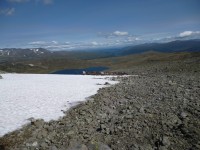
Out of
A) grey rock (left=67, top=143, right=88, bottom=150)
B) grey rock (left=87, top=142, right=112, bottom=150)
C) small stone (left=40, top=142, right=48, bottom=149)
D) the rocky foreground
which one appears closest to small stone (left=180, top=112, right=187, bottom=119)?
the rocky foreground

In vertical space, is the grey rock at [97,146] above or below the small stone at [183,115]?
below

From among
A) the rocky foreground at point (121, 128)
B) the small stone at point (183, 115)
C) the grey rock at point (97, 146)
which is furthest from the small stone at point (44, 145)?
the small stone at point (183, 115)

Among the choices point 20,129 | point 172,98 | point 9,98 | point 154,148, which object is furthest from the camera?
point 9,98

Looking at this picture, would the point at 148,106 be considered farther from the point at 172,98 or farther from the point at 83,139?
the point at 83,139

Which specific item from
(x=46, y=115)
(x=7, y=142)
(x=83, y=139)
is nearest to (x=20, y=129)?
(x=7, y=142)

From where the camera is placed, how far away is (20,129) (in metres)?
14.8

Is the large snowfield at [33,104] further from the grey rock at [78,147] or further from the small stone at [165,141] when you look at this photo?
the small stone at [165,141]

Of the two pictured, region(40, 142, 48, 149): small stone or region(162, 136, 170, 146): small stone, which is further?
region(40, 142, 48, 149): small stone

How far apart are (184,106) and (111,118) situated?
18.4ft

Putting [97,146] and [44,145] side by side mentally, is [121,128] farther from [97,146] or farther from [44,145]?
[44,145]

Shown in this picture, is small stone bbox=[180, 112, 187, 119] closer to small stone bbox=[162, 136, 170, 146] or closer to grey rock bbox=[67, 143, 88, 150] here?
small stone bbox=[162, 136, 170, 146]

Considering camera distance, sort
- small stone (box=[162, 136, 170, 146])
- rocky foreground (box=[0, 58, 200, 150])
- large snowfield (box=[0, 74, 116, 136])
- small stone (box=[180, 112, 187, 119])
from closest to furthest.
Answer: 1. small stone (box=[162, 136, 170, 146])
2. rocky foreground (box=[0, 58, 200, 150])
3. small stone (box=[180, 112, 187, 119])
4. large snowfield (box=[0, 74, 116, 136])

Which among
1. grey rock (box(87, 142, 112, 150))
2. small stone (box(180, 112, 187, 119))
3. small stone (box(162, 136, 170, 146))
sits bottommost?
grey rock (box(87, 142, 112, 150))

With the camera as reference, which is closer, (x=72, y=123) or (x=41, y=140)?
(x=41, y=140)
